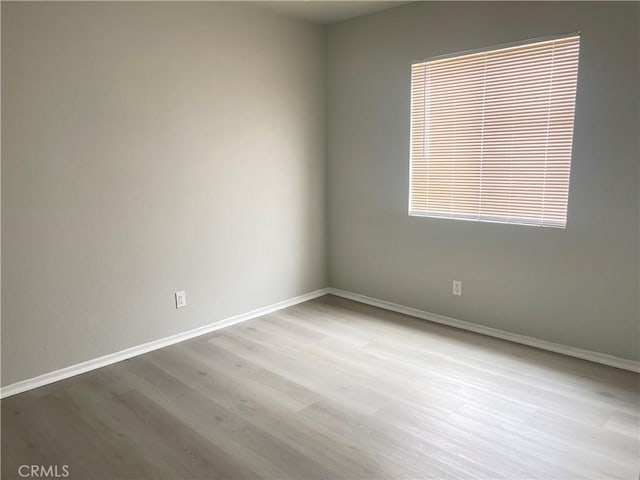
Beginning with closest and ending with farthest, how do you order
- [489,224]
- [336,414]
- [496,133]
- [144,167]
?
[336,414]
[144,167]
[496,133]
[489,224]

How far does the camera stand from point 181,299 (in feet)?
10.9

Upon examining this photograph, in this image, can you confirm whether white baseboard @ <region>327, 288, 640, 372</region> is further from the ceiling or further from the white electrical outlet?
the ceiling

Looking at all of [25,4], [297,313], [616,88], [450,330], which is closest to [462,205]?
[450,330]

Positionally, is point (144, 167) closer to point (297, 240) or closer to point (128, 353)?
point (128, 353)

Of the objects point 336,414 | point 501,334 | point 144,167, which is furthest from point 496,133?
point 144,167

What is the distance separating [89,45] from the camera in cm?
268

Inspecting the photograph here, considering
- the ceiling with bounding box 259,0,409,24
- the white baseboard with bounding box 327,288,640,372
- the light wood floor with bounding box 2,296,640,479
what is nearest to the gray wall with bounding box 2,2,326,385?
the ceiling with bounding box 259,0,409,24

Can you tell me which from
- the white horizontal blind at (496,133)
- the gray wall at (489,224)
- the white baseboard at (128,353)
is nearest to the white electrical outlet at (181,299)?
the white baseboard at (128,353)

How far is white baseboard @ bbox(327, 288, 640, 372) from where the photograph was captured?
2.83 m

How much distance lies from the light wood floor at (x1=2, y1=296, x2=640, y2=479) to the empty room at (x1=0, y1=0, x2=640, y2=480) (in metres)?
0.01

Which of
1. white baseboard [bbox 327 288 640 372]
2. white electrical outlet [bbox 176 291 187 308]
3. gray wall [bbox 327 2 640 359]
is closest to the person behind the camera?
gray wall [bbox 327 2 640 359]

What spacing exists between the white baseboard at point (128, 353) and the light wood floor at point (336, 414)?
0.08m

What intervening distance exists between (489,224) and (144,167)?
2.47 m

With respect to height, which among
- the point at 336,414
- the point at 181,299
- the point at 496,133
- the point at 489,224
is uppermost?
the point at 496,133
